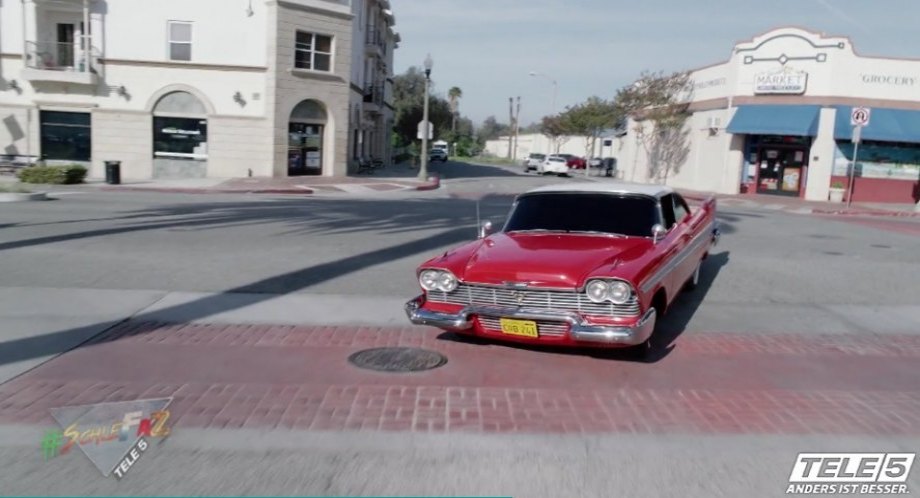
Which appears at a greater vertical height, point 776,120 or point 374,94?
point 374,94

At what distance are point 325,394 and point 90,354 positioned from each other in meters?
2.30

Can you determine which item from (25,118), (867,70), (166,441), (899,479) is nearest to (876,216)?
(867,70)

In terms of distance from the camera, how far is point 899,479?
447cm

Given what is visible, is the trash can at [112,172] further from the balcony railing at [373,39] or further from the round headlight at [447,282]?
the round headlight at [447,282]

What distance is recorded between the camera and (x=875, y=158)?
105 ft

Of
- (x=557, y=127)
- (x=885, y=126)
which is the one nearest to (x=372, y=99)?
(x=885, y=126)

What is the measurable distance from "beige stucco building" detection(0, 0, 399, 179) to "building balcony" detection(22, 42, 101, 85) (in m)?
0.04

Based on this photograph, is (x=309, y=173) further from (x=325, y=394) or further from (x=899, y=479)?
(x=899, y=479)

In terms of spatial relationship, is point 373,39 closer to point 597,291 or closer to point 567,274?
point 567,274

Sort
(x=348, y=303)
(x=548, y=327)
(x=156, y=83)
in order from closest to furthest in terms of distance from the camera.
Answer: (x=548, y=327), (x=348, y=303), (x=156, y=83)

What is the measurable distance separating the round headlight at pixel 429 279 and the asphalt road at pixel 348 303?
1.36m

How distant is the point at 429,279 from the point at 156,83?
27.4 m

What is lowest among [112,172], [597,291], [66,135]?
[112,172]

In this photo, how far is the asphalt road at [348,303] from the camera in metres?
4.34
